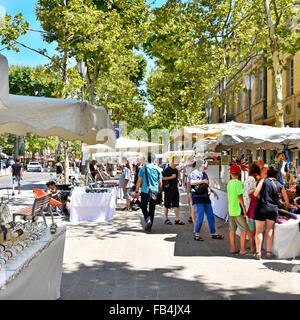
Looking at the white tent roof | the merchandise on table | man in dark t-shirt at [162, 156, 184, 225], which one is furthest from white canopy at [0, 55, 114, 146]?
the white tent roof

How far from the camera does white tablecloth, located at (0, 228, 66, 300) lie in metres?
3.08

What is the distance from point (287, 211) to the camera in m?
7.16

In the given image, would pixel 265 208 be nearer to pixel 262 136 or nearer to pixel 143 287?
pixel 262 136

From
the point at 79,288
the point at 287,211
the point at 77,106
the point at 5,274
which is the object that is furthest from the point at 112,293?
the point at 287,211

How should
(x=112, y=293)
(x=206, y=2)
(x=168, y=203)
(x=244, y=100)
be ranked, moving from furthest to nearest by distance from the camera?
(x=244, y=100), (x=206, y=2), (x=168, y=203), (x=112, y=293)

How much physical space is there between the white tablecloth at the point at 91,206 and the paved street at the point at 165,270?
1.79 meters

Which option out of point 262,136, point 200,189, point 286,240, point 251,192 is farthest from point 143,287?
point 262,136

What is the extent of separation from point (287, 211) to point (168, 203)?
Answer: 367 centimetres

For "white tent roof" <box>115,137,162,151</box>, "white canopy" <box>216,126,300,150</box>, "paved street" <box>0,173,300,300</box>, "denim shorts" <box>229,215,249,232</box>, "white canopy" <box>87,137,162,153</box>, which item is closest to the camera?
"paved street" <box>0,173,300,300</box>

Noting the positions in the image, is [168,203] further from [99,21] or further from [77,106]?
[99,21]

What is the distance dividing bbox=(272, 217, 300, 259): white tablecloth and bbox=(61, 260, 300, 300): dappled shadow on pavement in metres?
1.50

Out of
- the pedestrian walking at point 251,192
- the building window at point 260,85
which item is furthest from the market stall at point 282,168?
the building window at point 260,85

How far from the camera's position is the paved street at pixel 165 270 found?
4918 mm

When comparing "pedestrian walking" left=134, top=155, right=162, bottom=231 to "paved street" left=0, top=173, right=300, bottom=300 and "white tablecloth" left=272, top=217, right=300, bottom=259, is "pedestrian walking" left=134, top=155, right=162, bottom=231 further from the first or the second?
"white tablecloth" left=272, top=217, right=300, bottom=259
